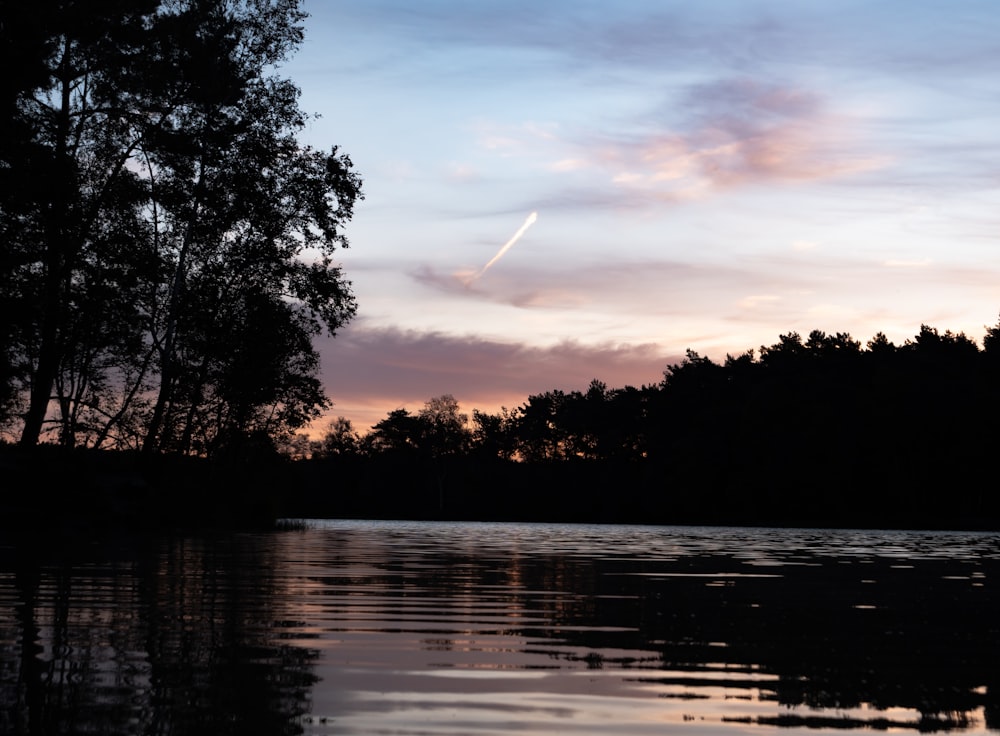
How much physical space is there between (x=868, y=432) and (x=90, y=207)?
91146mm

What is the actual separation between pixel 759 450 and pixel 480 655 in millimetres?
116977

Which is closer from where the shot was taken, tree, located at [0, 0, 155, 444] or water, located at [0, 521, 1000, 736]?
water, located at [0, 521, 1000, 736]

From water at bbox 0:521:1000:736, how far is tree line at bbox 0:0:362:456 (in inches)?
858

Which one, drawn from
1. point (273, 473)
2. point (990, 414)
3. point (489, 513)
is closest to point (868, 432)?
point (990, 414)

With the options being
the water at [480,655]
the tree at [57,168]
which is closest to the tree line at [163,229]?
the tree at [57,168]

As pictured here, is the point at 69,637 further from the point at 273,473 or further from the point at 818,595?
the point at 273,473

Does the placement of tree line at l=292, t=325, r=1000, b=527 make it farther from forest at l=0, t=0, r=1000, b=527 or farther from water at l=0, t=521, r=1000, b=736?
water at l=0, t=521, r=1000, b=736

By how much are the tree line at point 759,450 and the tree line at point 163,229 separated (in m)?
71.6

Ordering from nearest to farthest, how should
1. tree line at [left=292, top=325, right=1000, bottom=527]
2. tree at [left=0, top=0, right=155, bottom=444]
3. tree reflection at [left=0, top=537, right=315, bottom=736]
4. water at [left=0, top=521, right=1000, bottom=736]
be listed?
tree reflection at [left=0, top=537, right=315, bottom=736]
water at [left=0, top=521, right=1000, bottom=736]
tree at [left=0, top=0, right=155, bottom=444]
tree line at [left=292, top=325, right=1000, bottom=527]

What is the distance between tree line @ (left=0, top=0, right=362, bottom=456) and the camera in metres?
36.9

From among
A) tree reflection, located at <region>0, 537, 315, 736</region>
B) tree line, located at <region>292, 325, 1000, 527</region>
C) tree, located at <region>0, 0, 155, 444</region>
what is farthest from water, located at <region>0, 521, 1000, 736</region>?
tree line, located at <region>292, 325, 1000, 527</region>

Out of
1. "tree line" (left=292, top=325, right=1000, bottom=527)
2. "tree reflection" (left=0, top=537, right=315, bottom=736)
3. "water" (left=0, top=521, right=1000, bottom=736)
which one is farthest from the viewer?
"tree line" (left=292, top=325, right=1000, bottom=527)

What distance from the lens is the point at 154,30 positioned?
4097cm

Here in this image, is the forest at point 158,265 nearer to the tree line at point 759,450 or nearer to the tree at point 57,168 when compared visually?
the tree at point 57,168
